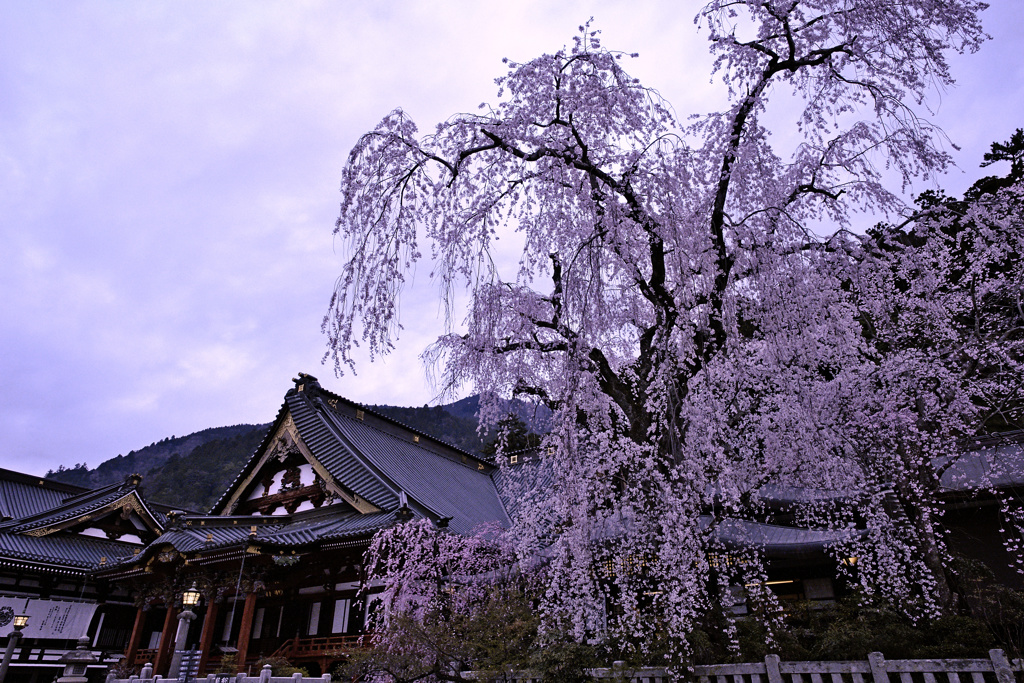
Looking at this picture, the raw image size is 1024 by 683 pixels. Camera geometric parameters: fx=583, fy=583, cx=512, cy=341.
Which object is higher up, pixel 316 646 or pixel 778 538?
pixel 778 538

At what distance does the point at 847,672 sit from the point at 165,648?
15114mm

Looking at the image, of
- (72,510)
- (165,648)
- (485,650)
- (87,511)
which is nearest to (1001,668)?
(485,650)

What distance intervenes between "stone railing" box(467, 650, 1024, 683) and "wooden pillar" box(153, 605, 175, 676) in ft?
37.2

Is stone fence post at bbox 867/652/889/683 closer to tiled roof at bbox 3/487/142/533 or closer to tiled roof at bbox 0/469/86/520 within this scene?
tiled roof at bbox 3/487/142/533

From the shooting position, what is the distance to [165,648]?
14367 mm

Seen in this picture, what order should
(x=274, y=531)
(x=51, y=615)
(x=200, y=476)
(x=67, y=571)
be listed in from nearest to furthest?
(x=274, y=531)
(x=51, y=615)
(x=67, y=571)
(x=200, y=476)

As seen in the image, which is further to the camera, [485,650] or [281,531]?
[281,531]

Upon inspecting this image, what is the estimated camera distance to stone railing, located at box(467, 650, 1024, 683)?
5918 millimetres

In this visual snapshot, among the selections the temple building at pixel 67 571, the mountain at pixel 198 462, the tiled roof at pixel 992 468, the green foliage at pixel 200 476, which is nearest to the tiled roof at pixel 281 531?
the temple building at pixel 67 571

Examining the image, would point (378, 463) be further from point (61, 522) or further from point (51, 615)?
point (61, 522)

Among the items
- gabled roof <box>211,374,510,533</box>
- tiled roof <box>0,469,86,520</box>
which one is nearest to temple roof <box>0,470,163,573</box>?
tiled roof <box>0,469,86,520</box>

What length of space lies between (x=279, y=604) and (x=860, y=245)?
14.9 meters

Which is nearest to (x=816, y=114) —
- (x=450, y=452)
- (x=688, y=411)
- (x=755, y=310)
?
(x=755, y=310)

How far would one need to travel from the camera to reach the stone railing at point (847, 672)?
592 centimetres
